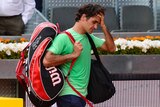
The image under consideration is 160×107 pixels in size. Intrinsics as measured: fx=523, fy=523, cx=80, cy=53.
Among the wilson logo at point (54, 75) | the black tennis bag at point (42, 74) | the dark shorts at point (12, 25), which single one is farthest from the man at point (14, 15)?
the wilson logo at point (54, 75)

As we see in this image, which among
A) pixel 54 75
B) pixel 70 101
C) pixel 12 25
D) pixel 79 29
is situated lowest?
pixel 12 25

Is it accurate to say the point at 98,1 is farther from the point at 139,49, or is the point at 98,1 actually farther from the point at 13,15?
the point at 139,49

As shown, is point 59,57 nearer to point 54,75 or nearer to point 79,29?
point 54,75

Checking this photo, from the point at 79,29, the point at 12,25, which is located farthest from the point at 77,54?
the point at 12,25

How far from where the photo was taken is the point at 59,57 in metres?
4.09

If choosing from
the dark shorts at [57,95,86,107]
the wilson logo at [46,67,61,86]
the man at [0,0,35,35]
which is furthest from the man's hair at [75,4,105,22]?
the man at [0,0,35,35]

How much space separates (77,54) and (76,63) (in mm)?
125

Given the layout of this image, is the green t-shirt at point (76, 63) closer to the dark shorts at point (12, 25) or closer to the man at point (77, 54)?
the man at point (77, 54)

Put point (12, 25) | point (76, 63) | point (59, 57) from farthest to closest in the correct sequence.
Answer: point (12, 25), point (76, 63), point (59, 57)

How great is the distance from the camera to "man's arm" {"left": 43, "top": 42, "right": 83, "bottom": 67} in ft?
13.4

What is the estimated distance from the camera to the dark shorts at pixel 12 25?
7.56m

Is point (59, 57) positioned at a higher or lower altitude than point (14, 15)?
higher

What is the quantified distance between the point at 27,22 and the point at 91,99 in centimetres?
349

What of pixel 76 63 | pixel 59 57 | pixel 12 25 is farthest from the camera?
pixel 12 25
